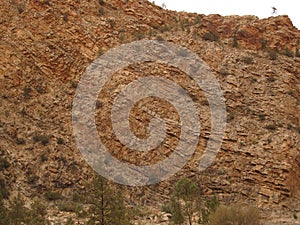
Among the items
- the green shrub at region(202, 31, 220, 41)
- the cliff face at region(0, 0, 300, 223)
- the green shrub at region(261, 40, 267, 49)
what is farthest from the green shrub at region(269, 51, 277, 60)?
the green shrub at region(202, 31, 220, 41)

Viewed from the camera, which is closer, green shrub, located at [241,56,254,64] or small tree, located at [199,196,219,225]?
small tree, located at [199,196,219,225]

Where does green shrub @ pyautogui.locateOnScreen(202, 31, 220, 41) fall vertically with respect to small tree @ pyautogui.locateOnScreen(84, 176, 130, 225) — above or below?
above

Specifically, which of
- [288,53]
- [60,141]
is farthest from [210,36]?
[60,141]

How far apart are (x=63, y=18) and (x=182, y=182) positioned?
15556 millimetres

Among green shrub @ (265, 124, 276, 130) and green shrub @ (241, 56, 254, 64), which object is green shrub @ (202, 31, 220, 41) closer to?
green shrub @ (241, 56, 254, 64)

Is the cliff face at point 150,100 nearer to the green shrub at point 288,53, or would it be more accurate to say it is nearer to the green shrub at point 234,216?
the green shrub at point 288,53

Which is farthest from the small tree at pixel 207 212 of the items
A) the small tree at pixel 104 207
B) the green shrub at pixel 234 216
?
the small tree at pixel 104 207

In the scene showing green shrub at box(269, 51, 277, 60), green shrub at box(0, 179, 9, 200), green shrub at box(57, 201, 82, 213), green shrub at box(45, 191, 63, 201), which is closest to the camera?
green shrub at box(0, 179, 9, 200)

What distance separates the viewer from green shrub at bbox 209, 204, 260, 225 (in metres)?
17.1

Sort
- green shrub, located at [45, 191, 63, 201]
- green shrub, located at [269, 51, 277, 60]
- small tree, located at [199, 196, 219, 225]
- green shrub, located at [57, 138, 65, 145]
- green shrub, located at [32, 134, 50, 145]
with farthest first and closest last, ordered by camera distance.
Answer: green shrub, located at [269, 51, 277, 60] < green shrub, located at [57, 138, 65, 145] < green shrub, located at [32, 134, 50, 145] < green shrub, located at [45, 191, 63, 201] < small tree, located at [199, 196, 219, 225]

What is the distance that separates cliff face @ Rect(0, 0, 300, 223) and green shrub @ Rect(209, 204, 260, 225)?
4554 mm

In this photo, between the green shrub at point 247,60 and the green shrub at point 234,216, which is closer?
the green shrub at point 234,216

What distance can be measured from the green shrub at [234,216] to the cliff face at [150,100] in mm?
4554

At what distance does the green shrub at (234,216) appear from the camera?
56.2 feet
